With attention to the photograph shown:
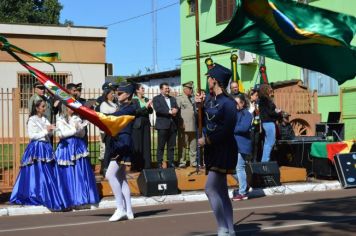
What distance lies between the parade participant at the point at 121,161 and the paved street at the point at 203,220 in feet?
0.87

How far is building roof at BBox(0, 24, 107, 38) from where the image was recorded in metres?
28.0

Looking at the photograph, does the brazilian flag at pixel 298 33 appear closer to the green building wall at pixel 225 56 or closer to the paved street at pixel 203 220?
the paved street at pixel 203 220

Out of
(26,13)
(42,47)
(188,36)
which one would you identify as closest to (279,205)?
(42,47)

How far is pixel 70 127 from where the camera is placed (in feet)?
38.5

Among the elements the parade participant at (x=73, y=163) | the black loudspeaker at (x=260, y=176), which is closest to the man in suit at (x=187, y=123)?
the black loudspeaker at (x=260, y=176)

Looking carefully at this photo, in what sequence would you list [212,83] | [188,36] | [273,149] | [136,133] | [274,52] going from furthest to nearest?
[188,36] < [273,149] < [136,133] < [274,52] < [212,83]

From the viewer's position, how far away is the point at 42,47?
28.8 meters

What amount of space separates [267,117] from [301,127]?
20.7 ft

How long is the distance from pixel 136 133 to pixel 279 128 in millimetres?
3742

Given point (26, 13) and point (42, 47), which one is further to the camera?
point (26, 13)

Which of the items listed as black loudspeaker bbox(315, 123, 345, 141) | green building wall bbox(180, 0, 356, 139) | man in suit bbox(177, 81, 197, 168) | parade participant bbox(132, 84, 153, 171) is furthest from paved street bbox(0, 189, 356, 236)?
green building wall bbox(180, 0, 356, 139)

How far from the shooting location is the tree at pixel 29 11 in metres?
44.9

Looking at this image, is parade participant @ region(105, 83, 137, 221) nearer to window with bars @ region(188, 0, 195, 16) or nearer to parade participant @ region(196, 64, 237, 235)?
parade participant @ region(196, 64, 237, 235)

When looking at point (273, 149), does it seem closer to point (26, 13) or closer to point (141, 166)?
point (141, 166)
